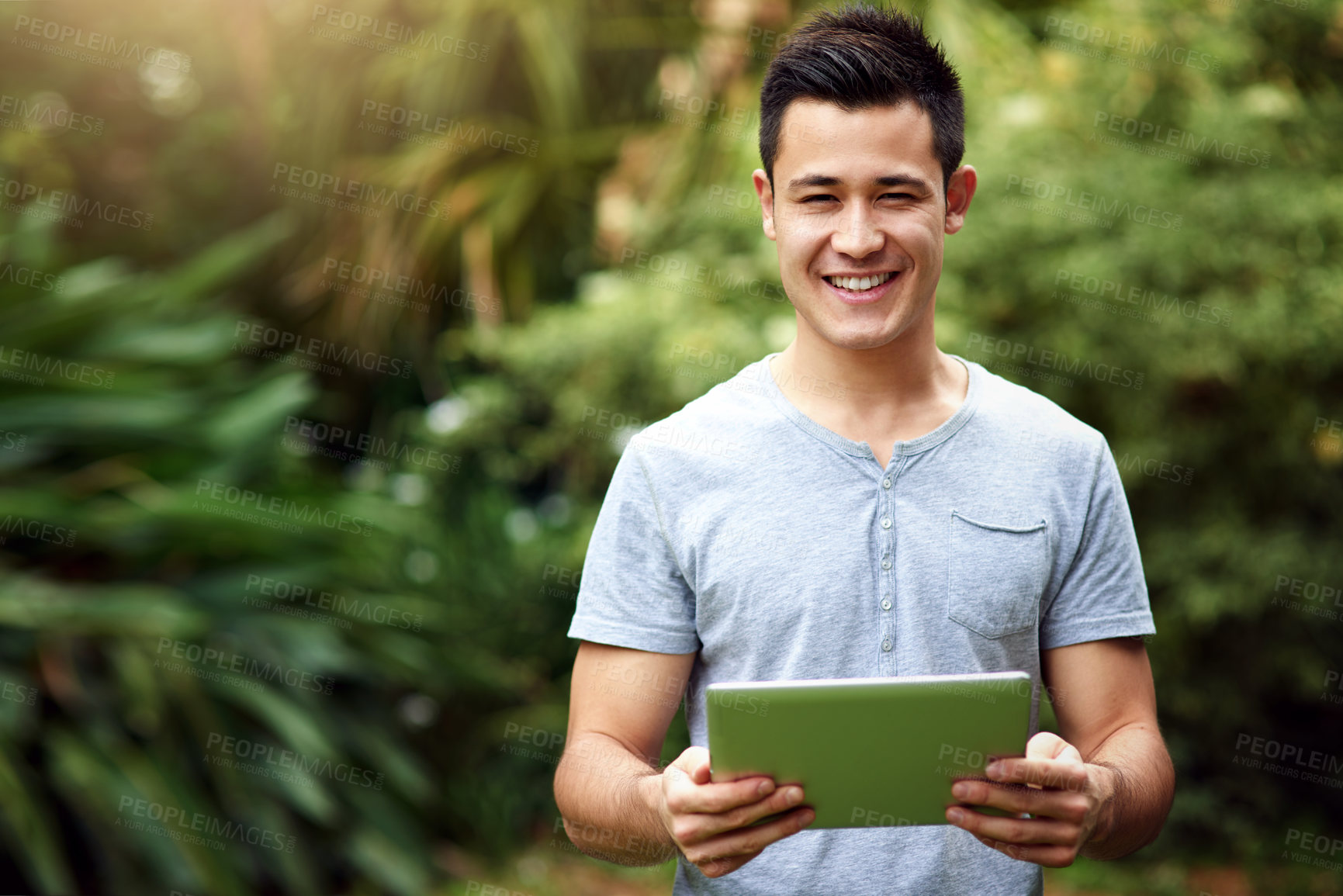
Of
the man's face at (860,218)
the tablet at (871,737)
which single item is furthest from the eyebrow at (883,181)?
the tablet at (871,737)

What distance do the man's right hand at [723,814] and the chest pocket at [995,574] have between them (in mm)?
321

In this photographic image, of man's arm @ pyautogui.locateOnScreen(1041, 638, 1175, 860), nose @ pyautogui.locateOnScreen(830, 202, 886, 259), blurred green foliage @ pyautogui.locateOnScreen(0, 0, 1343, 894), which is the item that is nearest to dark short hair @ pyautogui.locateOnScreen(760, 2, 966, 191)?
nose @ pyautogui.locateOnScreen(830, 202, 886, 259)

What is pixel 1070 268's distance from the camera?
3.55 meters

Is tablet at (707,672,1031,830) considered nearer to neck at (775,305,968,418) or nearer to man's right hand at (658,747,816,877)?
man's right hand at (658,747,816,877)

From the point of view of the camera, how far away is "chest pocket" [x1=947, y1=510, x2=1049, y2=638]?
145 cm

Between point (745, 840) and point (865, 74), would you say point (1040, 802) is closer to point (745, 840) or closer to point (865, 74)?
point (745, 840)

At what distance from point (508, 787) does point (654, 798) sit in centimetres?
335

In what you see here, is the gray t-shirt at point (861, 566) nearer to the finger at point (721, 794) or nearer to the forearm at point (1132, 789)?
the forearm at point (1132, 789)

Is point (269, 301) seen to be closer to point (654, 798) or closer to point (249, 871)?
point (249, 871)

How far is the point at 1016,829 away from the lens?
4.27 feet

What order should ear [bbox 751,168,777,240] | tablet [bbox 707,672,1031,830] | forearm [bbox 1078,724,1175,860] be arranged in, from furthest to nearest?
ear [bbox 751,168,777,240], forearm [bbox 1078,724,1175,860], tablet [bbox 707,672,1031,830]

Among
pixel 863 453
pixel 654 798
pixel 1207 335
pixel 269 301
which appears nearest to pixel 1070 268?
pixel 1207 335

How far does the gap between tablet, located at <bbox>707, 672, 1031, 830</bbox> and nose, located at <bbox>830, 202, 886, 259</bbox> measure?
1.68ft

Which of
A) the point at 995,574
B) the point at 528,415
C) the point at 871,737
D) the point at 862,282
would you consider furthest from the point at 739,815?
the point at 528,415
